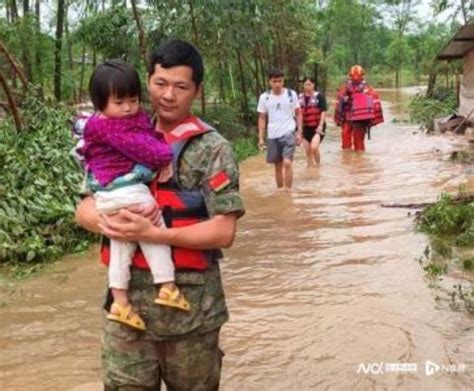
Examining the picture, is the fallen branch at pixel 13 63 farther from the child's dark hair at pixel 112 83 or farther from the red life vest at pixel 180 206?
the red life vest at pixel 180 206

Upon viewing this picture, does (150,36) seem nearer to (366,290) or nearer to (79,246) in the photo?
(79,246)

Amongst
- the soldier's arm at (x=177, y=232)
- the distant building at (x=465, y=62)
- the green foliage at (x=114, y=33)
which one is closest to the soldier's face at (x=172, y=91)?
the soldier's arm at (x=177, y=232)

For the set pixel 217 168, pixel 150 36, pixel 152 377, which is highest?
pixel 150 36

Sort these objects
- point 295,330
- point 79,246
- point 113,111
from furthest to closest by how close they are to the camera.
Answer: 1. point 79,246
2. point 295,330
3. point 113,111

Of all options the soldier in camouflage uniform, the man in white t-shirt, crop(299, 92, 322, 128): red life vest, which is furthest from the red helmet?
the soldier in camouflage uniform

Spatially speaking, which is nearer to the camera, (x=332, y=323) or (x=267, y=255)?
(x=332, y=323)

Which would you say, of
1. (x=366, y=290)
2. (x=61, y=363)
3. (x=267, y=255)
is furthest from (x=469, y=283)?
(x=61, y=363)

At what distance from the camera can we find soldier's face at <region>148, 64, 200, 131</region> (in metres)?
2.37

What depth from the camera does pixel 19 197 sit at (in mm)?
7199

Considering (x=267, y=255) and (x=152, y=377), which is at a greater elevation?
(x=152, y=377)

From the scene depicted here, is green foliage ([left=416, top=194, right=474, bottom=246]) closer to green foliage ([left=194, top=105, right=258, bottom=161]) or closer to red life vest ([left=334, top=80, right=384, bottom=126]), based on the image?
red life vest ([left=334, top=80, right=384, bottom=126])

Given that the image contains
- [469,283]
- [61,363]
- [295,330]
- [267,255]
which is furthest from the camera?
[267,255]

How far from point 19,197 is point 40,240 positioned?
0.86 m

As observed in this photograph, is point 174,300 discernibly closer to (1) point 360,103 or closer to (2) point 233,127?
(1) point 360,103
